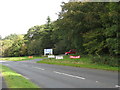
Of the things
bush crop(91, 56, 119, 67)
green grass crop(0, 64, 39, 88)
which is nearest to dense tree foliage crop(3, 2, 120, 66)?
bush crop(91, 56, 119, 67)

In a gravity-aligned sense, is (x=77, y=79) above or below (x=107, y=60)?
below

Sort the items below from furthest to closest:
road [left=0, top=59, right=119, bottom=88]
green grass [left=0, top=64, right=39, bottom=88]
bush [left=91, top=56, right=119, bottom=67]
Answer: bush [left=91, top=56, right=119, bottom=67]
road [left=0, top=59, right=119, bottom=88]
green grass [left=0, top=64, right=39, bottom=88]

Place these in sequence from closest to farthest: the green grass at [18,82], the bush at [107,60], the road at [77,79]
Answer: the green grass at [18,82] < the road at [77,79] < the bush at [107,60]

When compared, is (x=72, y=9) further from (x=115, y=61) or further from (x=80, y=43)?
(x=115, y=61)

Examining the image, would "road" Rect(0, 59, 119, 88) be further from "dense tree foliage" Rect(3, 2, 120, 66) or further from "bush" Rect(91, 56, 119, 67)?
"dense tree foliage" Rect(3, 2, 120, 66)

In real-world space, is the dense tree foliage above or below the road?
above

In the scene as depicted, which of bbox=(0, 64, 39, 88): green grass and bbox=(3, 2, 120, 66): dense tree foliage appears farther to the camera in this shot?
bbox=(3, 2, 120, 66): dense tree foliage

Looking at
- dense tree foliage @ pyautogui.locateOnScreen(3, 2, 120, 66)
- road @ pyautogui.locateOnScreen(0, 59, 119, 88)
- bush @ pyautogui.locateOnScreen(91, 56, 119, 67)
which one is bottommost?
road @ pyautogui.locateOnScreen(0, 59, 119, 88)

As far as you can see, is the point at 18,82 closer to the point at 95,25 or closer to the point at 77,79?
the point at 77,79

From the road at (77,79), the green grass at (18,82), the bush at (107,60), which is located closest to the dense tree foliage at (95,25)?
the bush at (107,60)

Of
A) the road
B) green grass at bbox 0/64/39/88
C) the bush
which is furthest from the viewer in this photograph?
the bush

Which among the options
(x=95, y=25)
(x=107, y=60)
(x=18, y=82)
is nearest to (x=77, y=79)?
(x=18, y=82)

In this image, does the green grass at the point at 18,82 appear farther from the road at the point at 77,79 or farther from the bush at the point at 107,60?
the bush at the point at 107,60


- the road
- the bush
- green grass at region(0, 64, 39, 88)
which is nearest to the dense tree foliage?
the bush
